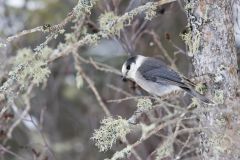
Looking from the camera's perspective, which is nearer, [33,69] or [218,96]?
[218,96]

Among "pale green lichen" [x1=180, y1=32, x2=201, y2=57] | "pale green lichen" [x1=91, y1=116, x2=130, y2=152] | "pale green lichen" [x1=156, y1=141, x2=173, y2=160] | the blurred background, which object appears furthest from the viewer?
the blurred background

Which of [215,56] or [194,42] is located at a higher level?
[194,42]

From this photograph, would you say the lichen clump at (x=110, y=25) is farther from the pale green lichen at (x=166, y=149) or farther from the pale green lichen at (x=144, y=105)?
the pale green lichen at (x=166, y=149)

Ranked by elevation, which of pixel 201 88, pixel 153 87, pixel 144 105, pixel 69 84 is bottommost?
pixel 201 88

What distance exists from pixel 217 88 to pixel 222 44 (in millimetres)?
256

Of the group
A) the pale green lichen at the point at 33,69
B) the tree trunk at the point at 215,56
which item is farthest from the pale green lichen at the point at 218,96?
the pale green lichen at the point at 33,69

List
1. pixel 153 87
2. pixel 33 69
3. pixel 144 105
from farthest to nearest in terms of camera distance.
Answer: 1. pixel 153 87
2. pixel 33 69
3. pixel 144 105

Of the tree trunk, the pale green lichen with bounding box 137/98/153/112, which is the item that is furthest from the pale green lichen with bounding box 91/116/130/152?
the tree trunk

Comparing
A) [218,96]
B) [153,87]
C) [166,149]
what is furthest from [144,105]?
[153,87]

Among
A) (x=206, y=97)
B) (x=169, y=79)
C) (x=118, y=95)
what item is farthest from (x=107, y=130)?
(x=118, y=95)

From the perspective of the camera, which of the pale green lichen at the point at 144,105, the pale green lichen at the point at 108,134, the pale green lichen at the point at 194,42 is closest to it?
the pale green lichen at the point at 108,134

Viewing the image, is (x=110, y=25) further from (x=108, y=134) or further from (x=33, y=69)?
(x=108, y=134)

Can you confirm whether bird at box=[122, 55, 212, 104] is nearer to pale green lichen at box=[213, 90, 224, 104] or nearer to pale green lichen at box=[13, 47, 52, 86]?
pale green lichen at box=[13, 47, 52, 86]

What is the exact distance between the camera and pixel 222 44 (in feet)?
11.6
